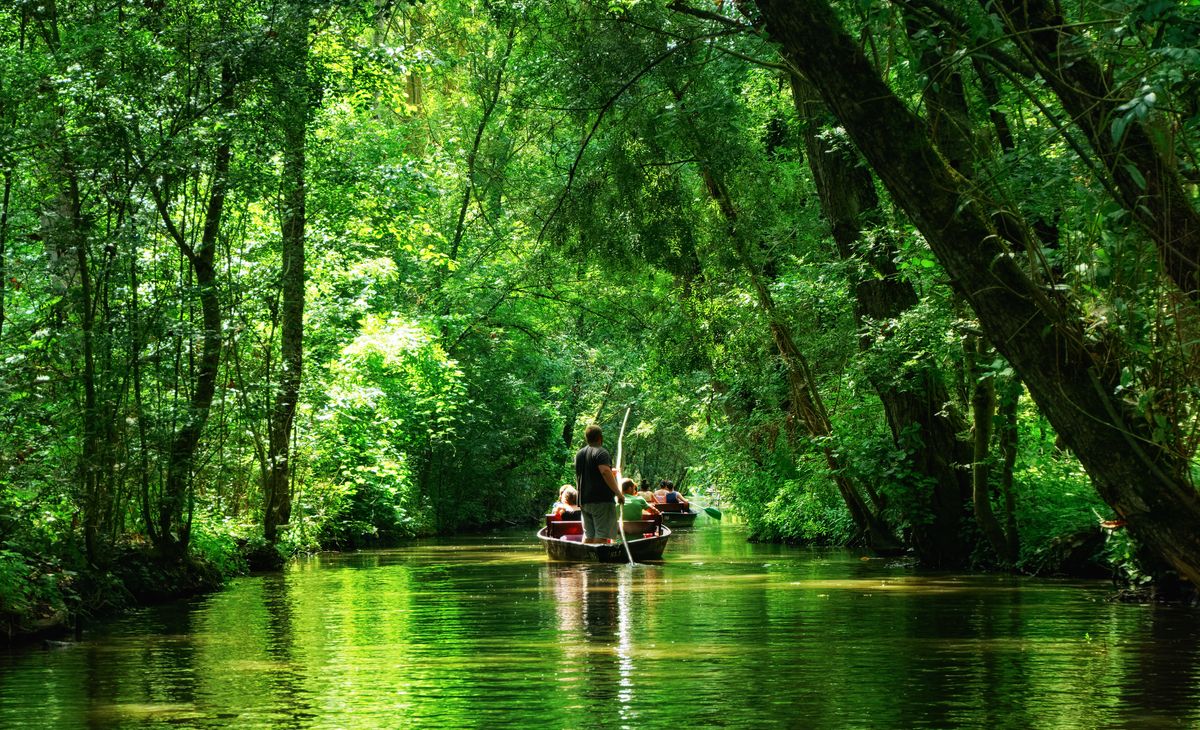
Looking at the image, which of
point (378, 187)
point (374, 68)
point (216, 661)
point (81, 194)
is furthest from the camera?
point (378, 187)

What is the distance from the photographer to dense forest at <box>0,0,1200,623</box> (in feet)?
23.6

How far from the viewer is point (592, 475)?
751 inches

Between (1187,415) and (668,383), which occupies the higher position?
(668,383)

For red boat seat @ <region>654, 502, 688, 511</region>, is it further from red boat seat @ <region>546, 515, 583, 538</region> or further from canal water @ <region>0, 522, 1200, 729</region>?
canal water @ <region>0, 522, 1200, 729</region>

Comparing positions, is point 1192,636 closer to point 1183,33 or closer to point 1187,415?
point 1187,415

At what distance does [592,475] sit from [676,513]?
99.9 ft

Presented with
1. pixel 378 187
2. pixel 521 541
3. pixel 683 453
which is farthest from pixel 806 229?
pixel 683 453

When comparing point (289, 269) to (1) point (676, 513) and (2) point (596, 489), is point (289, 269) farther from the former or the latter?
(1) point (676, 513)

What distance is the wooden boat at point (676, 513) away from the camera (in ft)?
159

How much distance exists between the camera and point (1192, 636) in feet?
32.1

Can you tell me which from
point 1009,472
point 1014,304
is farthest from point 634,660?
point 1009,472

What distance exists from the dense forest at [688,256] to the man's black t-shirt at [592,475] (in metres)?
2.57

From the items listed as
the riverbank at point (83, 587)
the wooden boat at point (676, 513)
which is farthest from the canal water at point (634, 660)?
the wooden boat at point (676, 513)

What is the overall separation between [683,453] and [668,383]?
37766 millimetres
